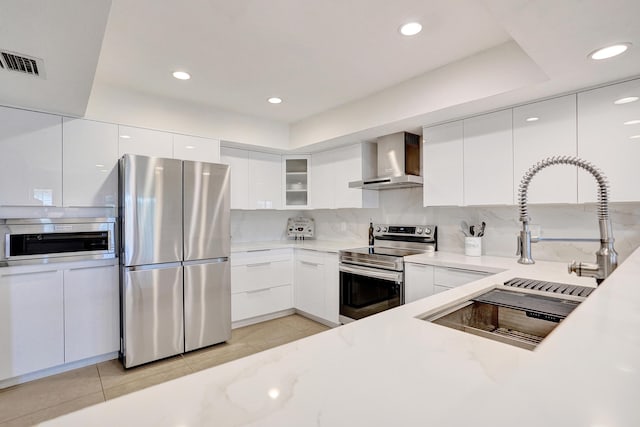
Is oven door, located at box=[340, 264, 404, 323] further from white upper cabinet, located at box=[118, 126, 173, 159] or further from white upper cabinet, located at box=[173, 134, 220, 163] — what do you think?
white upper cabinet, located at box=[118, 126, 173, 159]

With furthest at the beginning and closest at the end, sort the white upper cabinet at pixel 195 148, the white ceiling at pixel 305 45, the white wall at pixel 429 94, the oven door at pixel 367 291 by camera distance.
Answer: the white upper cabinet at pixel 195 148
the oven door at pixel 367 291
the white wall at pixel 429 94
the white ceiling at pixel 305 45

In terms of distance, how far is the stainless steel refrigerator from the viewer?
2.54 m

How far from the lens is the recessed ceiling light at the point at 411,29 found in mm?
1880

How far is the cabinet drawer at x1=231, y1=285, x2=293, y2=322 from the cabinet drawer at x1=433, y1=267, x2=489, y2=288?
1842 millimetres

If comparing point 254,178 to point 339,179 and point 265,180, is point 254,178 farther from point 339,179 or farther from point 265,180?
point 339,179

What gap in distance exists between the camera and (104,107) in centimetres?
271

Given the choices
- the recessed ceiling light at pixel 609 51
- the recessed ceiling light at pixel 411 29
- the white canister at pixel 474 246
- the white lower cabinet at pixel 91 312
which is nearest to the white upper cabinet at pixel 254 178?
the white lower cabinet at pixel 91 312

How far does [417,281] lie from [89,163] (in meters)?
2.87

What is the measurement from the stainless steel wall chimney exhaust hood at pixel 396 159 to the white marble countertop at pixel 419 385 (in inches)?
92.2

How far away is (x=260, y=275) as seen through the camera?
3.55 m

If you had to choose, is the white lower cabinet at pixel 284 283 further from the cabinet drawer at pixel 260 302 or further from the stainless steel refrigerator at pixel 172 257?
the stainless steel refrigerator at pixel 172 257

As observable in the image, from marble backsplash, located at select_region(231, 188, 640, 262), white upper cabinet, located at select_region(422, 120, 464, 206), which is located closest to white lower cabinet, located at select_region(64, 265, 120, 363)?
marble backsplash, located at select_region(231, 188, 640, 262)

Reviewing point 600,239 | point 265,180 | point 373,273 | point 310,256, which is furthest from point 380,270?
point 265,180

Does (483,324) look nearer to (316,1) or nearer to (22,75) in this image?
(316,1)
